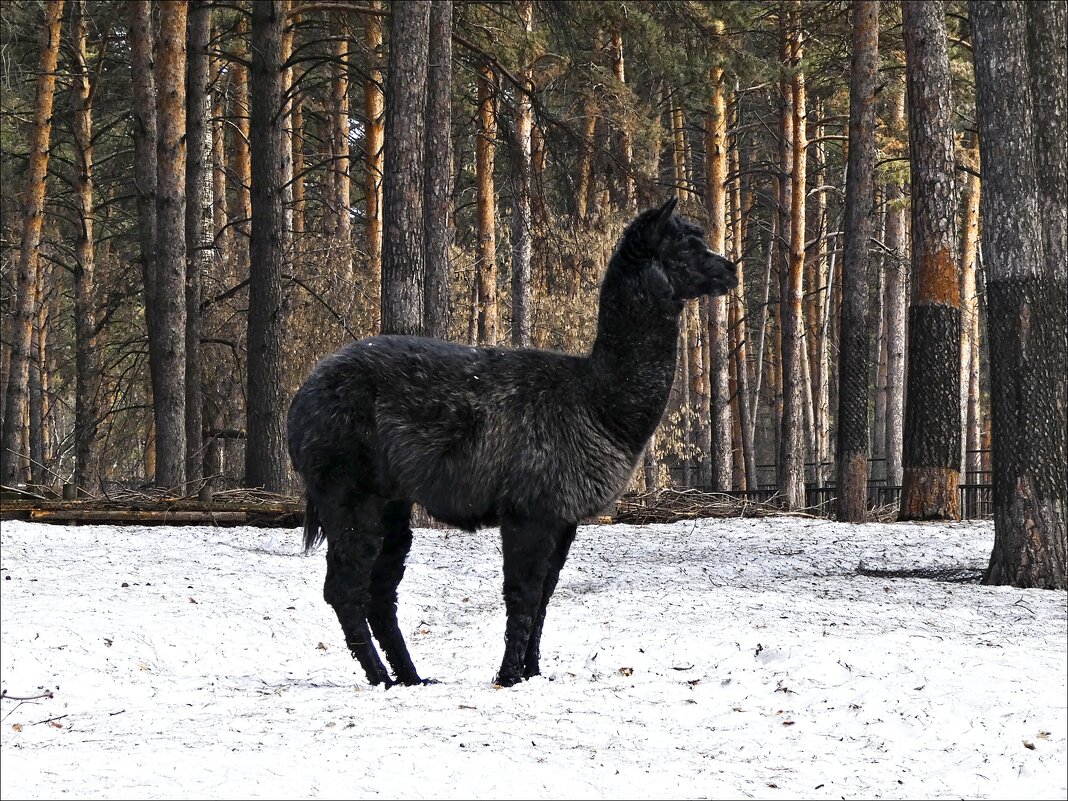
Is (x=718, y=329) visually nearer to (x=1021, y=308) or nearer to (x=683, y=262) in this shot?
(x=1021, y=308)

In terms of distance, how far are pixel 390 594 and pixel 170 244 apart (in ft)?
34.2

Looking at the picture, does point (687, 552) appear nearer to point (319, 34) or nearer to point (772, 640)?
point (772, 640)

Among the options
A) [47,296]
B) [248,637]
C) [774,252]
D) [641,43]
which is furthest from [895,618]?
[774,252]

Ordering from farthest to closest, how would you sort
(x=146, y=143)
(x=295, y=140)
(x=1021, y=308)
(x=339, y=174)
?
1. (x=295, y=140)
2. (x=339, y=174)
3. (x=146, y=143)
4. (x=1021, y=308)

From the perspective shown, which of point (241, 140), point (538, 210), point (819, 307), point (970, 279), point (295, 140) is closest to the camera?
point (538, 210)

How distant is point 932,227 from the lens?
43.7ft

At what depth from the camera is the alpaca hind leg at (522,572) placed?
6332 millimetres

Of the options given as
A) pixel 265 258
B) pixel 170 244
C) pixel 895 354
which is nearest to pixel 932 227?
pixel 265 258

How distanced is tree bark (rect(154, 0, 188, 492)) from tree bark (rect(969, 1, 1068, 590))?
992cm

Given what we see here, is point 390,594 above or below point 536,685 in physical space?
above

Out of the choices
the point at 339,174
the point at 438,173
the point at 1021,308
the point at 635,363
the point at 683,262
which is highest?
the point at 339,174

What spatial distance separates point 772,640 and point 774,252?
34.3 meters

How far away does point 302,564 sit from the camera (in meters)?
10.7

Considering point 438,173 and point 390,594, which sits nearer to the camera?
point 390,594
